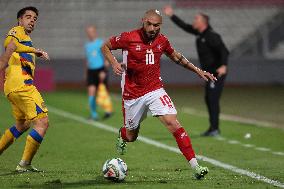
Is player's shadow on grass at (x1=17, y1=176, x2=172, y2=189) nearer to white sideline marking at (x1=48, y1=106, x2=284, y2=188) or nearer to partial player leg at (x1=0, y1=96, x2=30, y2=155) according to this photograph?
white sideline marking at (x1=48, y1=106, x2=284, y2=188)

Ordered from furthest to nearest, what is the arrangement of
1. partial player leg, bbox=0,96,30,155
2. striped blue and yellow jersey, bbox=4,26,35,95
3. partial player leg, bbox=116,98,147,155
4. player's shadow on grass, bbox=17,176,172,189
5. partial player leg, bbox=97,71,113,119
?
partial player leg, bbox=97,71,113,119 → partial player leg, bbox=0,96,30,155 → striped blue and yellow jersey, bbox=4,26,35,95 → partial player leg, bbox=116,98,147,155 → player's shadow on grass, bbox=17,176,172,189

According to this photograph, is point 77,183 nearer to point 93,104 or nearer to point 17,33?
point 17,33

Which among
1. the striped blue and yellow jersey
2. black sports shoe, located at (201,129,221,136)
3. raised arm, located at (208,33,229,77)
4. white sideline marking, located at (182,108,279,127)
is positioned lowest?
white sideline marking, located at (182,108,279,127)

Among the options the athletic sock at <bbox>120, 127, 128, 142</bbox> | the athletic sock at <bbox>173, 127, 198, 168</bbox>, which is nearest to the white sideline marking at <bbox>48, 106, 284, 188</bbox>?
the athletic sock at <bbox>173, 127, 198, 168</bbox>

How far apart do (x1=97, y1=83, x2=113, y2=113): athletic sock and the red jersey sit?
11.1 m

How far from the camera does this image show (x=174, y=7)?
133 feet

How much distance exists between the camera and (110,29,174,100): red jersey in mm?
10336

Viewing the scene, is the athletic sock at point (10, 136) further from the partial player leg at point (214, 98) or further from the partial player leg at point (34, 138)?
the partial player leg at point (214, 98)

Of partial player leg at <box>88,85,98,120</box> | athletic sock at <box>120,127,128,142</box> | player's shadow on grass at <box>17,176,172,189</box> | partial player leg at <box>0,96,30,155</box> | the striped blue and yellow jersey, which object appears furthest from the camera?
partial player leg at <box>88,85,98,120</box>

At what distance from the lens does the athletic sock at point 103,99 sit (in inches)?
848

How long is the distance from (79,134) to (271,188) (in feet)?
26.9

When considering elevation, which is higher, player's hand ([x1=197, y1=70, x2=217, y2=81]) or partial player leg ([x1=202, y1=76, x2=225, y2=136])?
player's hand ([x1=197, y1=70, x2=217, y2=81])

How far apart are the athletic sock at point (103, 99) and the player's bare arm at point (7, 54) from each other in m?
11.1

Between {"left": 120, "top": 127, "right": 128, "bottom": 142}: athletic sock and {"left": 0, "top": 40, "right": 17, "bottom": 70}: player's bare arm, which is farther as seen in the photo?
{"left": 120, "top": 127, "right": 128, "bottom": 142}: athletic sock
